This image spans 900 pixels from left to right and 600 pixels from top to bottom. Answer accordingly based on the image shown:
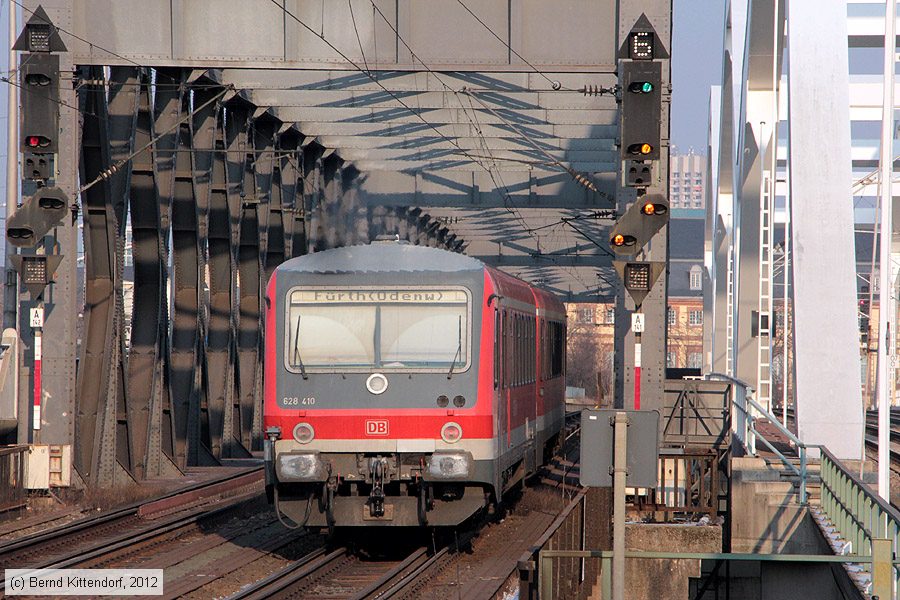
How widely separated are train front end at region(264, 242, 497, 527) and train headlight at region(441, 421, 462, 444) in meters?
0.01

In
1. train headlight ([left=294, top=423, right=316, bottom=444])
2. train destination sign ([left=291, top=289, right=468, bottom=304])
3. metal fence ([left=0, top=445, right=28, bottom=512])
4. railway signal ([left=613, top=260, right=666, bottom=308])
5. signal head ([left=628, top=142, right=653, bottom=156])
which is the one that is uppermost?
signal head ([left=628, top=142, right=653, bottom=156])

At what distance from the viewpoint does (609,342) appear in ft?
338

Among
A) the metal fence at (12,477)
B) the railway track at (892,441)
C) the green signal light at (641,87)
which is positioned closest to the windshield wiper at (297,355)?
the green signal light at (641,87)

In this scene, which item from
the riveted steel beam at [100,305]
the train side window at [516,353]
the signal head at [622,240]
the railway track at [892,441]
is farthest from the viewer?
the railway track at [892,441]

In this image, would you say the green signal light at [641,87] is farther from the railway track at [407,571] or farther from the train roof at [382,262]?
the railway track at [407,571]

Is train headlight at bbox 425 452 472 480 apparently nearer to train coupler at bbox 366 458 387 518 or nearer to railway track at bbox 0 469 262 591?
train coupler at bbox 366 458 387 518

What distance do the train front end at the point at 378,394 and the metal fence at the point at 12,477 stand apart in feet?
15.0

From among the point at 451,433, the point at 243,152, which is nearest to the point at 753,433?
Answer: the point at 451,433

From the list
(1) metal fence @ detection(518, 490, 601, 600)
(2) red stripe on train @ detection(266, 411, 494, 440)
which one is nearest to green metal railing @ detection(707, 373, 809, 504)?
(1) metal fence @ detection(518, 490, 601, 600)

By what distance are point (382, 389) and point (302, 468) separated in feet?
3.77

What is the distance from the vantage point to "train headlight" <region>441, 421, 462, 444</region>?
14.1 m

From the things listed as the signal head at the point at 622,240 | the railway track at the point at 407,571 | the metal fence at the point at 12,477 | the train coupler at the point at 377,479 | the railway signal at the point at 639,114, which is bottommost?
the railway track at the point at 407,571

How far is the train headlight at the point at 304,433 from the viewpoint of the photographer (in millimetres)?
14133

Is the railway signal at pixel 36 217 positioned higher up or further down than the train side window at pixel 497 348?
higher up
